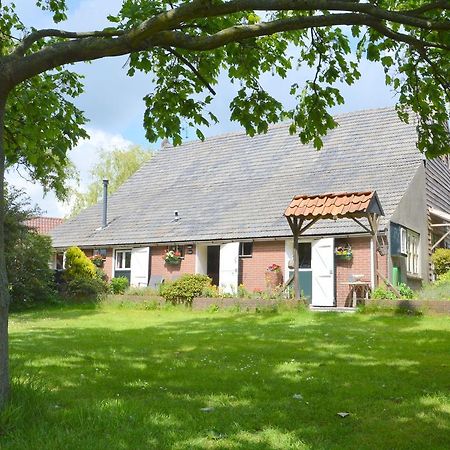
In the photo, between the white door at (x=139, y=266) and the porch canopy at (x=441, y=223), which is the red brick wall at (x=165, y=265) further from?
the porch canopy at (x=441, y=223)

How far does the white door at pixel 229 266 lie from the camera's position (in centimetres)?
2295

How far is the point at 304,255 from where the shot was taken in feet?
73.3

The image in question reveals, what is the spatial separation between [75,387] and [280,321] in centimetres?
920

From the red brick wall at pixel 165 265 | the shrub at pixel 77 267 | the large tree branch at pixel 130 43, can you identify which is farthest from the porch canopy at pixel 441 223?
the large tree branch at pixel 130 43

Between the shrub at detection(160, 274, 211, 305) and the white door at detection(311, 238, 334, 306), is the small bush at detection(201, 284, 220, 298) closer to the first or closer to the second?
the shrub at detection(160, 274, 211, 305)

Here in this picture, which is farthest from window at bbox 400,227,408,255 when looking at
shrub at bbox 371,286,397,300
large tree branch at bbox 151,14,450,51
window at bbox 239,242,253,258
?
large tree branch at bbox 151,14,450,51

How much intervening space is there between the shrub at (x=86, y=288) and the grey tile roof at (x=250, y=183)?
351cm

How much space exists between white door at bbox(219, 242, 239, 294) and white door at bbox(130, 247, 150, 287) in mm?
3991

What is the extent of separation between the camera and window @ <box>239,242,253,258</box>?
23.2 metres

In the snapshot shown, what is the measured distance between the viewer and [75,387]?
6.36 m

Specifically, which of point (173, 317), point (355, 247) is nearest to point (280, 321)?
point (173, 317)

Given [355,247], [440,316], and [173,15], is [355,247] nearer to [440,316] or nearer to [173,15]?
[440,316]

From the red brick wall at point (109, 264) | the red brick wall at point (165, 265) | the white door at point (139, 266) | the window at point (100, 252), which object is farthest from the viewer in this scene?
the window at point (100, 252)

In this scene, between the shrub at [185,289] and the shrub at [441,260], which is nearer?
the shrub at [185,289]
